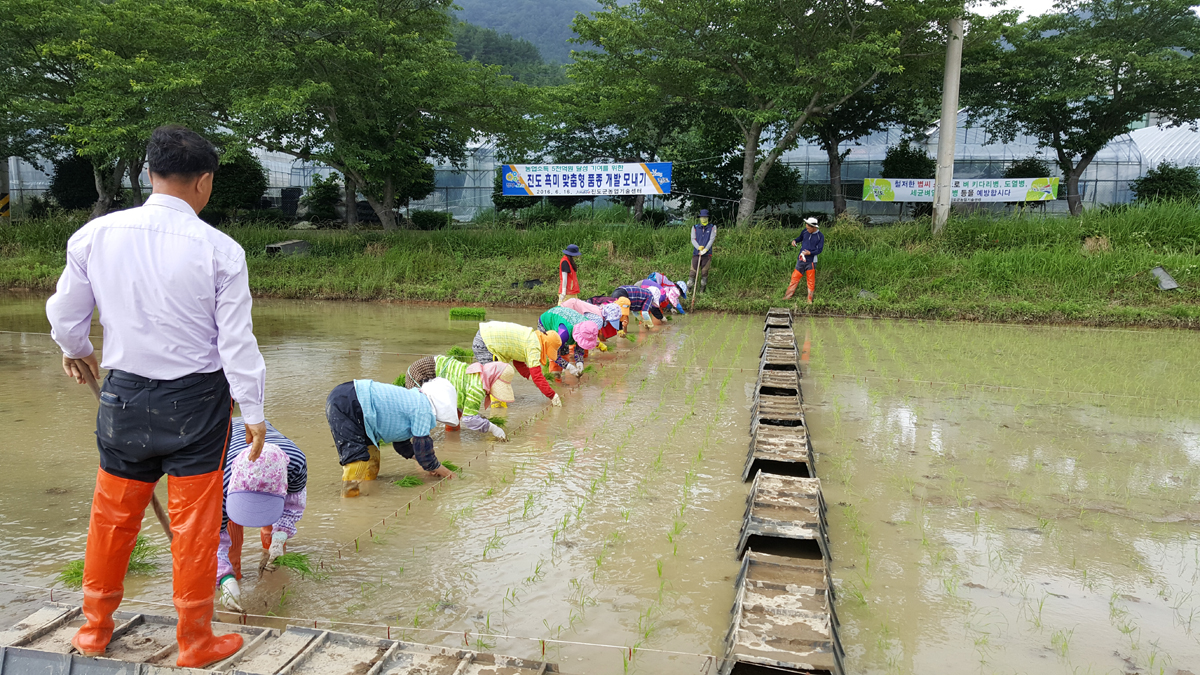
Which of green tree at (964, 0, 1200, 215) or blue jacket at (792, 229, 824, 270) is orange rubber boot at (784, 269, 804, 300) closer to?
blue jacket at (792, 229, 824, 270)

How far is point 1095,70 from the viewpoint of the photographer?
665 inches

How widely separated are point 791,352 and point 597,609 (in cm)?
535

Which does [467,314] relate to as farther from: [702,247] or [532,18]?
[532,18]

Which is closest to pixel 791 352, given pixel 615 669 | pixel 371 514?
pixel 371 514

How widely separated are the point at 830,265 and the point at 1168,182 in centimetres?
1303

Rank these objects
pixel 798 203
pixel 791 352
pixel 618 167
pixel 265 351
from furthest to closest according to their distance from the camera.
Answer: pixel 798 203 → pixel 618 167 → pixel 265 351 → pixel 791 352

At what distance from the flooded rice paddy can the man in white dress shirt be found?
836 mm

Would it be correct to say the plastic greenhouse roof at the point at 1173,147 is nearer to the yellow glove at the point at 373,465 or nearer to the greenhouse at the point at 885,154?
the greenhouse at the point at 885,154

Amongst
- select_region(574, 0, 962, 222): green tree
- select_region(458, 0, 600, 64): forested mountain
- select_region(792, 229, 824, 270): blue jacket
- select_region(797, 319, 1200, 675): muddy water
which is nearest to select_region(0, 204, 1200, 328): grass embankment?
select_region(792, 229, 824, 270): blue jacket

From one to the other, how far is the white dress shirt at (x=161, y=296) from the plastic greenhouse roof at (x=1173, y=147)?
84.1ft

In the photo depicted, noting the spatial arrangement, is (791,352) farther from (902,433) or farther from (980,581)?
(980,581)

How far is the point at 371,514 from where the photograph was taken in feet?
13.5

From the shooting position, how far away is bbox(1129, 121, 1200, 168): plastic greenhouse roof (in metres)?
21.7

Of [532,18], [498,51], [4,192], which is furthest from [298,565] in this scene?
[532,18]
